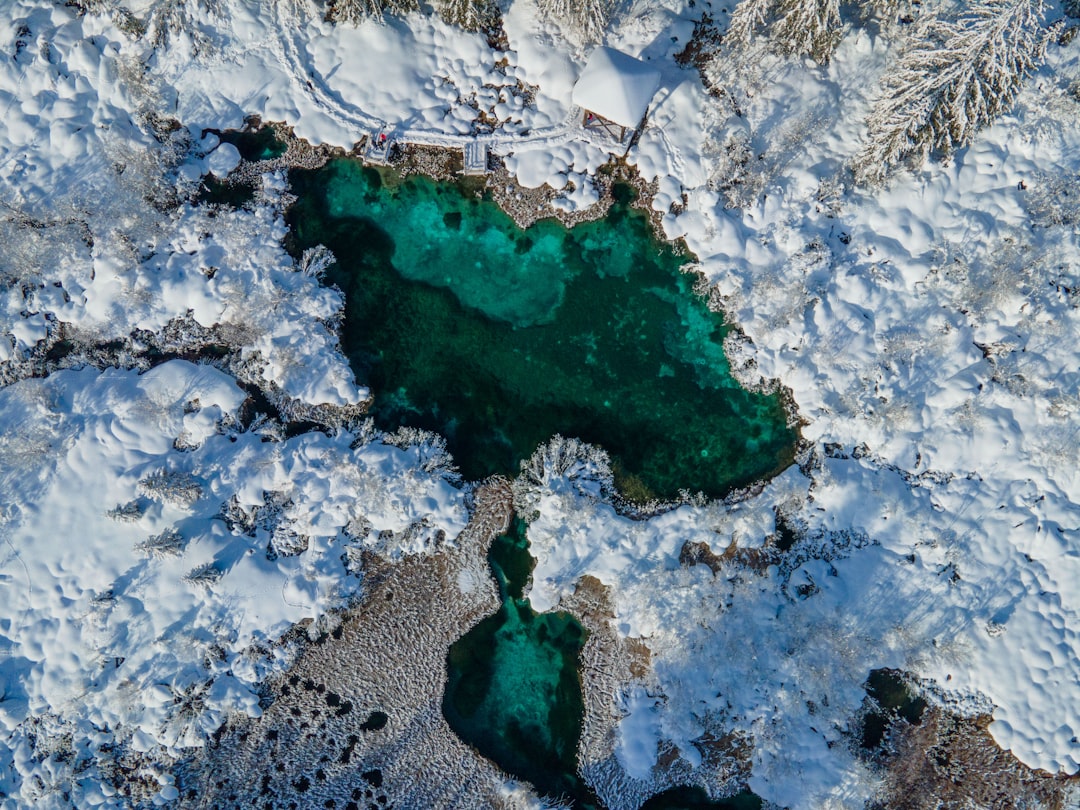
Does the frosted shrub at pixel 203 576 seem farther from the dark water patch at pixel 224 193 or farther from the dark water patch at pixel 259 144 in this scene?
the dark water patch at pixel 259 144

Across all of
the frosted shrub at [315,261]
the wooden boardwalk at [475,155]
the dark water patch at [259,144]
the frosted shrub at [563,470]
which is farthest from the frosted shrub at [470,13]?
the frosted shrub at [563,470]

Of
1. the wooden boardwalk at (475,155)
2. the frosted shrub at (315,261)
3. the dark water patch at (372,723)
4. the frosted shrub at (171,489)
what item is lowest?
the dark water patch at (372,723)

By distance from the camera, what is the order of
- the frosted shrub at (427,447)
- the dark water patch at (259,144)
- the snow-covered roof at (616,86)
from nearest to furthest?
1. the snow-covered roof at (616,86)
2. the frosted shrub at (427,447)
3. the dark water patch at (259,144)

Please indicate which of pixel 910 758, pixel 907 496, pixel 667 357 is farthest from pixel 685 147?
pixel 910 758

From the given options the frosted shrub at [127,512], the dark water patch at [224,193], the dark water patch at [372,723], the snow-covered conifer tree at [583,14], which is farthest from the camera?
the dark water patch at [224,193]

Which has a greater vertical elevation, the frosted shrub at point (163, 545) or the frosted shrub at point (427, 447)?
the frosted shrub at point (427, 447)

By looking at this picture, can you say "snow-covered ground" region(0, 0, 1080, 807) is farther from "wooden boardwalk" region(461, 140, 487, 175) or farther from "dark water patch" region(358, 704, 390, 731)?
"dark water patch" region(358, 704, 390, 731)

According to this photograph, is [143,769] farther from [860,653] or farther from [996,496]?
[996,496]
